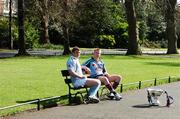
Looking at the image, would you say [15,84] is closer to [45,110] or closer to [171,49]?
[45,110]

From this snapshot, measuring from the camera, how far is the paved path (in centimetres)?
1109

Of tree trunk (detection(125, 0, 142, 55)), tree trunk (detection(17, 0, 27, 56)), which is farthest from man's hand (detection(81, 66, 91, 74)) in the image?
tree trunk (detection(125, 0, 142, 55))

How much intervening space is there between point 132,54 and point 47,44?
23562 mm

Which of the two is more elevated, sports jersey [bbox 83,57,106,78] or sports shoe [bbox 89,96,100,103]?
sports jersey [bbox 83,57,106,78]

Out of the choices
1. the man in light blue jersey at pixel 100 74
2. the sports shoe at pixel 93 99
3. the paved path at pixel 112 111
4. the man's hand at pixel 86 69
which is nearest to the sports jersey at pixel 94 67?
the man in light blue jersey at pixel 100 74

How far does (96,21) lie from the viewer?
75625mm

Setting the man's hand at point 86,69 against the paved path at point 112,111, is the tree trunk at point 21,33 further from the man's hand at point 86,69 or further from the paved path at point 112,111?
the paved path at point 112,111

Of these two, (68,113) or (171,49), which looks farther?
(171,49)

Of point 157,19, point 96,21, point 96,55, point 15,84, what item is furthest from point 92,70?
point 157,19

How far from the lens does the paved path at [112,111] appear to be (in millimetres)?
11094

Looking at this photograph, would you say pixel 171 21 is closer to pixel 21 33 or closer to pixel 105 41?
pixel 21 33

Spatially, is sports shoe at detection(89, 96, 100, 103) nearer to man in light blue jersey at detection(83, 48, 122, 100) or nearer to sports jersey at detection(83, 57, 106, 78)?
man in light blue jersey at detection(83, 48, 122, 100)

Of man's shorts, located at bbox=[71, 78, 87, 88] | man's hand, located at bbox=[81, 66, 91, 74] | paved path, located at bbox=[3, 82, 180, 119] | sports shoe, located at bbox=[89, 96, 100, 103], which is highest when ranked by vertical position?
man's hand, located at bbox=[81, 66, 91, 74]

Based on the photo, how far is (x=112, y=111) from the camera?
471 inches
